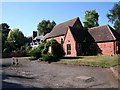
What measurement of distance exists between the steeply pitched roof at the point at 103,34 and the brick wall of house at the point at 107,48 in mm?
856

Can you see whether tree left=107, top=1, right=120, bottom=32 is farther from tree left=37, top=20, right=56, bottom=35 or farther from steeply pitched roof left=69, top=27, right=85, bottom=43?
tree left=37, top=20, right=56, bottom=35

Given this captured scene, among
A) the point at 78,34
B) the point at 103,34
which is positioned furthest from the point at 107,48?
the point at 78,34

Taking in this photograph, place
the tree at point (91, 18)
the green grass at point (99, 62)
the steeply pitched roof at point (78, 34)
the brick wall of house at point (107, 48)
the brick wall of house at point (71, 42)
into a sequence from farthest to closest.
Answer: the tree at point (91, 18) < the steeply pitched roof at point (78, 34) < the brick wall of house at point (71, 42) < the brick wall of house at point (107, 48) < the green grass at point (99, 62)

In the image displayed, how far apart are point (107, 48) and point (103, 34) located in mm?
3235

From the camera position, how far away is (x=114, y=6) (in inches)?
1468

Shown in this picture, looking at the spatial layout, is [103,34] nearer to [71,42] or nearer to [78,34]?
[78,34]

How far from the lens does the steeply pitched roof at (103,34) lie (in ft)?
131

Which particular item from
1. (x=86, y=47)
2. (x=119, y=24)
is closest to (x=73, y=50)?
(x=86, y=47)

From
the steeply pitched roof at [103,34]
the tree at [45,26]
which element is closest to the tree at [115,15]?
the steeply pitched roof at [103,34]

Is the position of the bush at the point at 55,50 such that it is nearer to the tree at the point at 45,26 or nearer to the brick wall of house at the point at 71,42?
the brick wall of house at the point at 71,42

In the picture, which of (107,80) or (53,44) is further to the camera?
(53,44)

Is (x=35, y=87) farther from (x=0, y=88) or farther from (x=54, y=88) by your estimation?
(x=0, y=88)

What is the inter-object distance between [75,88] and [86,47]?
2992cm

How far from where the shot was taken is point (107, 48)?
40.0m
